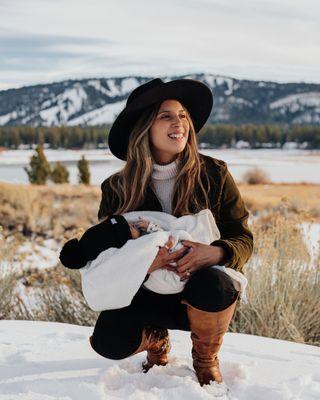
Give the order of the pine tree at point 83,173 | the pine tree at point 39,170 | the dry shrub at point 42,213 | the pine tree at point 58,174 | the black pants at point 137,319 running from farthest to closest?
the pine tree at point 83,173, the pine tree at point 58,174, the pine tree at point 39,170, the dry shrub at point 42,213, the black pants at point 137,319

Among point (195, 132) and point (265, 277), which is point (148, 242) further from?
point (265, 277)

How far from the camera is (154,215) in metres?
2.64

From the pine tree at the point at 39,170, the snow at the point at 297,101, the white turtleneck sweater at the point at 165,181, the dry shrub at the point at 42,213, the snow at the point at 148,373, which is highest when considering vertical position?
the white turtleneck sweater at the point at 165,181

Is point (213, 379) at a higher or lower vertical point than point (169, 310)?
lower

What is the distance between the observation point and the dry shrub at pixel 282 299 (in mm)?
4148

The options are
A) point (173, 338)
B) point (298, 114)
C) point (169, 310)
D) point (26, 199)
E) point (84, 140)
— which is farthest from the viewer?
point (298, 114)

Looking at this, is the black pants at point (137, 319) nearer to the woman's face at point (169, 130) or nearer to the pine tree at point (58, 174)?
the woman's face at point (169, 130)

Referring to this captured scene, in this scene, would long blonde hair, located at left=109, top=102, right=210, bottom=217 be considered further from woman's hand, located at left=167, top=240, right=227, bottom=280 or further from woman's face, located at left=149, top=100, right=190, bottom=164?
woman's hand, located at left=167, top=240, right=227, bottom=280

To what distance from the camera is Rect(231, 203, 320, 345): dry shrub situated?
163 inches

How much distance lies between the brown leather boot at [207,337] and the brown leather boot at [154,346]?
208 millimetres

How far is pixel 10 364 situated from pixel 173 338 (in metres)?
0.92

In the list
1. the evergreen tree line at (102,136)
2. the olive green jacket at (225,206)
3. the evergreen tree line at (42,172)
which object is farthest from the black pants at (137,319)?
the evergreen tree line at (102,136)

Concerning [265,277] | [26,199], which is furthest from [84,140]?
[265,277]

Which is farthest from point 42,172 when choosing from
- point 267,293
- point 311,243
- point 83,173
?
point 267,293
